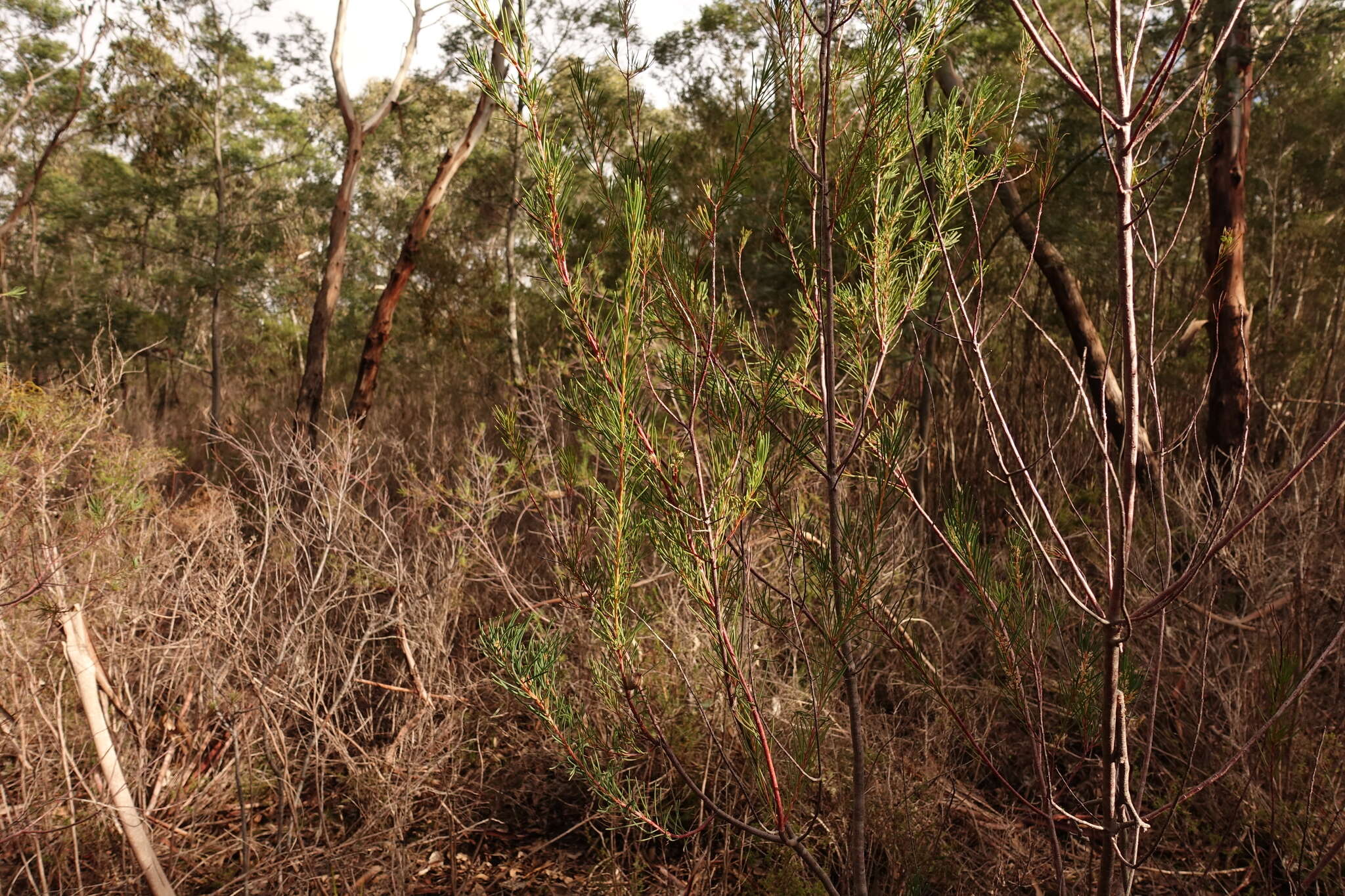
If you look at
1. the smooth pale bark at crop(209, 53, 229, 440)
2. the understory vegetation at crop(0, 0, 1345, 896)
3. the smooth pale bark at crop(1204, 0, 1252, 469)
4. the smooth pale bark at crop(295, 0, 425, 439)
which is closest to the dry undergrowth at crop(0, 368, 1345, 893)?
the understory vegetation at crop(0, 0, 1345, 896)

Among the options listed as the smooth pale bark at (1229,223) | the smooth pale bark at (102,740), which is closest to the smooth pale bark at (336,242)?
the smooth pale bark at (102,740)

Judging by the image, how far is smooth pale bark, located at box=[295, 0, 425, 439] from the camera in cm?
645

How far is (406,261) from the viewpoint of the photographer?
6.49 meters

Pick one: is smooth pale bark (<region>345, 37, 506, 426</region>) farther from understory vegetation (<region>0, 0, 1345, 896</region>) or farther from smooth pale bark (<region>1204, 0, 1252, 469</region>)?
smooth pale bark (<region>1204, 0, 1252, 469</region>)

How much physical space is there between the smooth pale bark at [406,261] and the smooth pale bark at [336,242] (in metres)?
0.31

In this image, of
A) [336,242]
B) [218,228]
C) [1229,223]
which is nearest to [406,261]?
[336,242]

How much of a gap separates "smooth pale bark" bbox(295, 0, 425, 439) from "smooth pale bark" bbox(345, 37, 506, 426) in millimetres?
308

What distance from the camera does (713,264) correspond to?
1.37 meters

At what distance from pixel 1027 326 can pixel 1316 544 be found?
408 centimetres

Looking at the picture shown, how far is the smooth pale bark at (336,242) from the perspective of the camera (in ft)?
21.2

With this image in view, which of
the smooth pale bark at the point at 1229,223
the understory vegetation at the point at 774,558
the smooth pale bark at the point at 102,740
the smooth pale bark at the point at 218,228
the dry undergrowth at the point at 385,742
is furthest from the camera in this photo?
the smooth pale bark at the point at 218,228

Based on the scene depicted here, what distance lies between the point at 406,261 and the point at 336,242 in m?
0.70

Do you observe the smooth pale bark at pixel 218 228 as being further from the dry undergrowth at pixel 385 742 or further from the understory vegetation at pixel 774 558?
the dry undergrowth at pixel 385 742

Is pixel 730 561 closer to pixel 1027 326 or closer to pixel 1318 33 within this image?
pixel 1027 326
